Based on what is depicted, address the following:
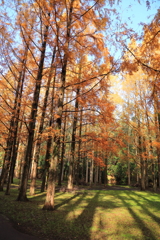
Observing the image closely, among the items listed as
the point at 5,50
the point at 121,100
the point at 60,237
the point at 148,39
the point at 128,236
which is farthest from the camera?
the point at 121,100

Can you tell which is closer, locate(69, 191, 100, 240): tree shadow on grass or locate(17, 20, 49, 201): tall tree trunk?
locate(69, 191, 100, 240): tree shadow on grass

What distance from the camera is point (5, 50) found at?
6902 mm

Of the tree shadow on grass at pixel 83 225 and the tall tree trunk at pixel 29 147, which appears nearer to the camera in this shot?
the tree shadow on grass at pixel 83 225

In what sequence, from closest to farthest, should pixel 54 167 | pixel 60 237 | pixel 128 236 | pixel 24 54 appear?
pixel 60 237
pixel 128 236
pixel 54 167
pixel 24 54

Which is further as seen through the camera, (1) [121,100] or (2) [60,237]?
(1) [121,100]

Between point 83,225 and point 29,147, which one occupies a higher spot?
point 29,147

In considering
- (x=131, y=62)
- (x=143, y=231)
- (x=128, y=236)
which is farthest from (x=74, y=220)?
(x=131, y=62)

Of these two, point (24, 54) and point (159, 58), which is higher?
point (24, 54)

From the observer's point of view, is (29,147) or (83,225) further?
(29,147)

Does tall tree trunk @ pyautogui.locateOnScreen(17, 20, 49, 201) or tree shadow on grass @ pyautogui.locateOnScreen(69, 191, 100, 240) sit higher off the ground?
tall tree trunk @ pyautogui.locateOnScreen(17, 20, 49, 201)

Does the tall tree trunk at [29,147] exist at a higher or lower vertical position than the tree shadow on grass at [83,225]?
higher

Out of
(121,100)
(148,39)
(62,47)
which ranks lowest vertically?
(148,39)

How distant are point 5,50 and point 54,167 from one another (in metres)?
5.68

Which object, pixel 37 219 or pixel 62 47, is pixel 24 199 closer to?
pixel 37 219
